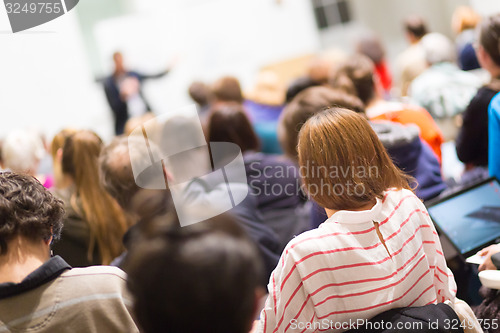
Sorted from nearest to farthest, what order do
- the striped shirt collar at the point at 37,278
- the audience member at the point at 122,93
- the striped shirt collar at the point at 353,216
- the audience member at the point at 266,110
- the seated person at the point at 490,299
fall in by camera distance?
the striped shirt collar at the point at 37,278
the striped shirt collar at the point at 353,216
the seated person at the point at 490,299
the audience member at the point at 266,110
the audience member at the point at 122,93

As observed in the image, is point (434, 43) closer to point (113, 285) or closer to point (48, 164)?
point (48, 164)

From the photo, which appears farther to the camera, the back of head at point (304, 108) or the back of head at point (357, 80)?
the back of head at point (357, 80)

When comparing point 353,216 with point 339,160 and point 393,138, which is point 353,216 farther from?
point 393,138

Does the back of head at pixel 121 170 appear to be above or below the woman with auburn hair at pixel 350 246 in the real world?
above

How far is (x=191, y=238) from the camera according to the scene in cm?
102

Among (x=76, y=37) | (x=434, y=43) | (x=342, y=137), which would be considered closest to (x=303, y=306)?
(x=342, y=137)

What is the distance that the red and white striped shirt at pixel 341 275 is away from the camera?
1.49 metres

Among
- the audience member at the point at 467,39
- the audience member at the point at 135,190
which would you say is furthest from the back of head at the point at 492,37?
the audience member at the point at 467,39

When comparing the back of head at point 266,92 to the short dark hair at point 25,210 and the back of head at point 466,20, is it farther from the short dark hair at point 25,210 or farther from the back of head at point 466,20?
the short dark hair at point 25,210

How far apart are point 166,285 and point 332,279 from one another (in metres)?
0.63

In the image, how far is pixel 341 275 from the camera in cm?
150

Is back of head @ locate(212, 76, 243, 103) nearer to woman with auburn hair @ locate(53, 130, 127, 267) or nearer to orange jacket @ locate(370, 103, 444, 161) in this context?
orange jacket @ locate(370, 103, 444, 161)

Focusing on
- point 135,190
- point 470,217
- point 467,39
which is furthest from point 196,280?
point 467,39

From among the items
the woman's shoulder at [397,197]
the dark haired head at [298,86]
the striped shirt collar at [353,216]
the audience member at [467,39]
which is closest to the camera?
the striped shirt collar at [353,216]
